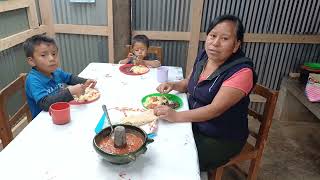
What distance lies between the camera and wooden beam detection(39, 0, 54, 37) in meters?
2.72

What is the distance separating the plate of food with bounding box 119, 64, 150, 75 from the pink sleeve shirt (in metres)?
0.83

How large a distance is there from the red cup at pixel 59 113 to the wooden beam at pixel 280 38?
193 cm

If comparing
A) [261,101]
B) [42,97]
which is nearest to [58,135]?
[42,97]

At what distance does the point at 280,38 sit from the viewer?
9.20ft

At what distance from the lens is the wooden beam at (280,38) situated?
9.16 feet


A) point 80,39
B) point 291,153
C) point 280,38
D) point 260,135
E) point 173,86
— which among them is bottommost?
point 291,153

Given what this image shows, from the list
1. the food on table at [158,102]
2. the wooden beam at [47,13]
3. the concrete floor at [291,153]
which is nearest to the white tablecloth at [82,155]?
the food on table at [158,102]

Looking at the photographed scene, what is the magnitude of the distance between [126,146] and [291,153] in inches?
84.6

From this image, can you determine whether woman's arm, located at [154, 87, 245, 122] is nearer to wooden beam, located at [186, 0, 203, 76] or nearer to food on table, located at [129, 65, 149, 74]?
food on table, located at [129, 65, 149, 74]

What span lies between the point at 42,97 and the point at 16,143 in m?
0.34

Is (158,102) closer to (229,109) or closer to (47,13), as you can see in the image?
(229,109)

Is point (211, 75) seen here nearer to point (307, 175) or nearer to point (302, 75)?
point (307, 175)

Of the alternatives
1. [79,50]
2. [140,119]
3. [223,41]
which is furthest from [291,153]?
[79,50]

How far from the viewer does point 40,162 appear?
1036mm
